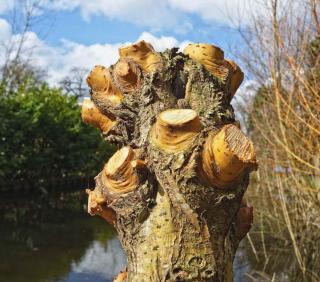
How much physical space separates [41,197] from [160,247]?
11.8m

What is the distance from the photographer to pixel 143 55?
2068mm

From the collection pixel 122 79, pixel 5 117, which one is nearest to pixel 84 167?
pixel 5 117

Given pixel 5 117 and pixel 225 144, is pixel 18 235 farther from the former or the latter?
pixel 225 144

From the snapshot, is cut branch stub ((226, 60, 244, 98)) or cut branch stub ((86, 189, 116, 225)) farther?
cut branch stub ((226, 60, 244, 98))

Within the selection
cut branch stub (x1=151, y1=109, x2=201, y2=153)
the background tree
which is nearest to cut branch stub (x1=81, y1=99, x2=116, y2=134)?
cut branch stub (x1=151, y1=109, x2=201, y2=153)

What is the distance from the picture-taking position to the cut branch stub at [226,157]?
167 cm

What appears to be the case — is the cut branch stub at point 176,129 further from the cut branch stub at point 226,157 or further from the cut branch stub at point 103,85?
the cut branch stub at point 103,85

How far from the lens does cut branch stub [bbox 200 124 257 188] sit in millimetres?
1667

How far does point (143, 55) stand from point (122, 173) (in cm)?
53

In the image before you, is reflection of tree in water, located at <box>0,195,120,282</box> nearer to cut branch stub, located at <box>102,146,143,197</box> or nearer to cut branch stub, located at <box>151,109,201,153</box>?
cut branch stub, located at <box>102,146,143,197</box>

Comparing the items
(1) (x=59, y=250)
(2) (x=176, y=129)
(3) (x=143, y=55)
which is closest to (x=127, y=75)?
(3) (x=143, y=55)

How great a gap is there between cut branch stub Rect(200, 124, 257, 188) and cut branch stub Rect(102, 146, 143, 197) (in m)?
0.23

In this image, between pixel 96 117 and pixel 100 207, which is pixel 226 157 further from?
pixel 96 117

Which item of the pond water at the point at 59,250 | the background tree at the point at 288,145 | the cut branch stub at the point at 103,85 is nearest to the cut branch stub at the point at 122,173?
the cut branch stub at the point at 103,85
